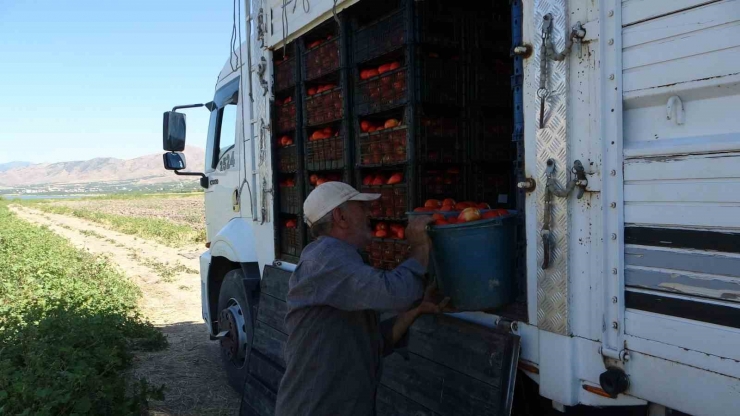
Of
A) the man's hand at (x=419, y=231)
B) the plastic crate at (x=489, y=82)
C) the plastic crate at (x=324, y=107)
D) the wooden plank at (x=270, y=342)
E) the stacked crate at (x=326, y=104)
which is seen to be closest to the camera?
the man's hand at (x=419, y=231)

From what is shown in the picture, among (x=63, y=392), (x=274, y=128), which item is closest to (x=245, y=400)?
(x=63, y=392)

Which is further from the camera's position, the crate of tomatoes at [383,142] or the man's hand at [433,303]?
the crate of tomatoes at [383,142]

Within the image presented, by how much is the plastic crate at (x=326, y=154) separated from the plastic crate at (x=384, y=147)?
0.70ft

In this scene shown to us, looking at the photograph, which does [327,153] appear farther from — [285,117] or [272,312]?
[272,312]

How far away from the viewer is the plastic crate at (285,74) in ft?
14.7

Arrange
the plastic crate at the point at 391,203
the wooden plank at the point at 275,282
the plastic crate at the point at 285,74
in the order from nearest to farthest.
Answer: the plastic crate at the point at 391,203
the wooden plank at the point at 275,282
the plastic crate at the point at 285,74

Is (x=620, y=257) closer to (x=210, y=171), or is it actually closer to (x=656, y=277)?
(x=656, y=277)

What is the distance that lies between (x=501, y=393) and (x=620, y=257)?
0.76 m

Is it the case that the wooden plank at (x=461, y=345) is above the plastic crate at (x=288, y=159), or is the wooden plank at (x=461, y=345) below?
below

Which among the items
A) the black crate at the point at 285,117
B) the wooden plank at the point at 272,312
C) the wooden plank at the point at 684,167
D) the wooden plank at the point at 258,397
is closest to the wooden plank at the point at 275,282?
the wooden plank at the point at 272,312

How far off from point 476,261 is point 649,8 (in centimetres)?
115

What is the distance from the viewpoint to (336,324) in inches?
95.0

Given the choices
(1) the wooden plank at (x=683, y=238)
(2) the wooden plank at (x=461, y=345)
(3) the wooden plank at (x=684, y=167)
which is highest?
(3) the wooden plank at (x=684, y=167)

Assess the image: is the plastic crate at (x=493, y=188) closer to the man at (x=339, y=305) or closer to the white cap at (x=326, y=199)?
the man at (x=339, y=305)
